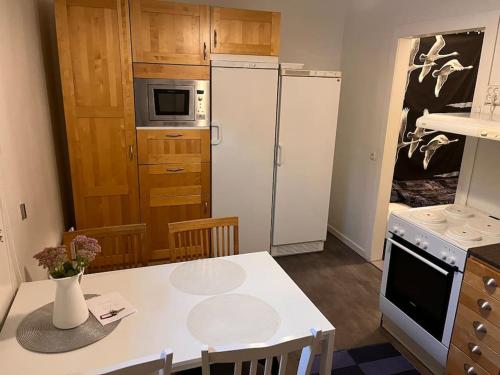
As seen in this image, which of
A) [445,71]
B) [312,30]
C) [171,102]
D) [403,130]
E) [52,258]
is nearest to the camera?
[52,258]

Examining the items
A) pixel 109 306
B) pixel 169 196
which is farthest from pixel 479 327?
pixel 169 196

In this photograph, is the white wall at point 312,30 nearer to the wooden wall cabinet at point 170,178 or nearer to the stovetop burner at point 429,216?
the wooden wall cabinet at point 170,178

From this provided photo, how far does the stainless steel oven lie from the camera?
202 centimetres

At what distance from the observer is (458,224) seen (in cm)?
226

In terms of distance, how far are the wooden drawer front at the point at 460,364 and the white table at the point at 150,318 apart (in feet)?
3.18

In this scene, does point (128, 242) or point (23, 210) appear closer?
point (23, 210)

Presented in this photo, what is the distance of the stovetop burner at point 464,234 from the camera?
1.99 metres

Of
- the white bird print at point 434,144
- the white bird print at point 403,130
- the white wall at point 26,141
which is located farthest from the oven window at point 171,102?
the white bird print at point 434,144

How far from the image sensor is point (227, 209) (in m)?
3.26

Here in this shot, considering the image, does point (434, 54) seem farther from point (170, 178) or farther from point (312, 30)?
point (170, 178)

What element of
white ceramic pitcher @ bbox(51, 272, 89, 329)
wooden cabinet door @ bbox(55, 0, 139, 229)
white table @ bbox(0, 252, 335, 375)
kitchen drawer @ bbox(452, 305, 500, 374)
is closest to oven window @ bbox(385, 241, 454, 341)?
kitchen drawer @ bbox(452, 305, 500, 374)

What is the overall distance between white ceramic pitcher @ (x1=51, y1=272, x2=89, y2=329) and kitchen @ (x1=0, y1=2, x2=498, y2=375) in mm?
1281

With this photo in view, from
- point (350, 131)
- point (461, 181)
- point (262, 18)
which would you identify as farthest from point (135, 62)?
point (461, 181)

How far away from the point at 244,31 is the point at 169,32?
590 mm
